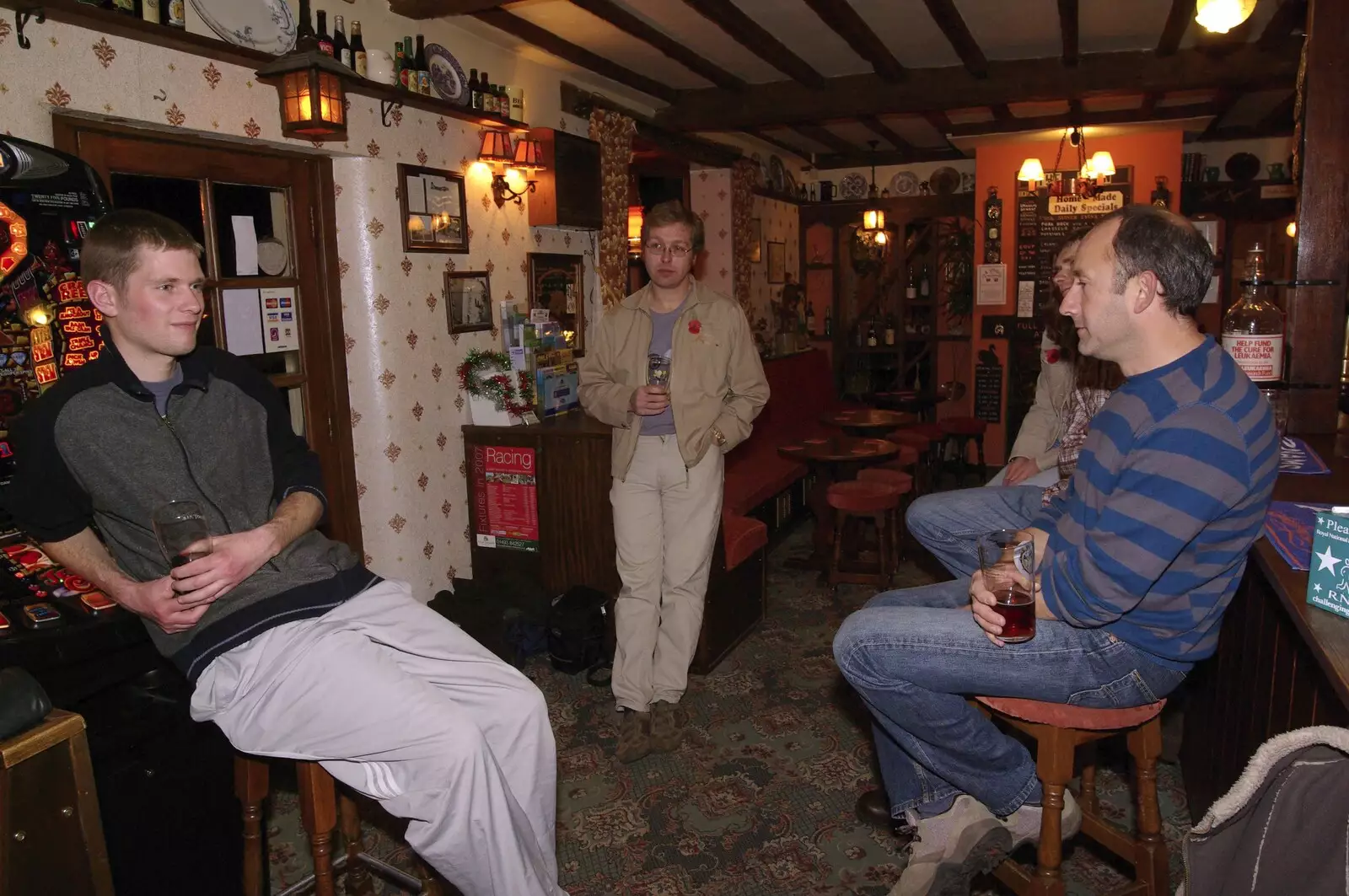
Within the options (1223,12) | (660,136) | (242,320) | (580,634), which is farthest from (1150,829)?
(660,136)

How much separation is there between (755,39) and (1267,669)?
14.9 feet

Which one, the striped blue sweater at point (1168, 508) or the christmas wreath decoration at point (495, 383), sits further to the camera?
the christmas wreath decoration at point (495, 383)

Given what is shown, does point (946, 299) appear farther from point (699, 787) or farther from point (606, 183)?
point (699, 787)

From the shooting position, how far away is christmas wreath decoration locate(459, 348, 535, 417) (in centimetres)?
466

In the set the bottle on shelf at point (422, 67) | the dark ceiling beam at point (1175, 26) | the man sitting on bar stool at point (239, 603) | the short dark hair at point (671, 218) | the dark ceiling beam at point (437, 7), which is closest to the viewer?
the man sitting on bar stool at point (239, 603)

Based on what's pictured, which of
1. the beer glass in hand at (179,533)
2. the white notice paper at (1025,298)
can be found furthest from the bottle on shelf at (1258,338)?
the white notice paper at (1025,298)

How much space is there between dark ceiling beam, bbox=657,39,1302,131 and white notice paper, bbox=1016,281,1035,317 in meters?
2.31

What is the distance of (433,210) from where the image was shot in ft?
14.7

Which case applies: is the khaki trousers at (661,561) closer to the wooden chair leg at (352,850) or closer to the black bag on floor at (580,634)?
the black bag on floor at (580,634)

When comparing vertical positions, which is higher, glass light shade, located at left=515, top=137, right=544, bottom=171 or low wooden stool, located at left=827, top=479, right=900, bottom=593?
glass light shade, located at left=515, top=137, right=544, bottom=171

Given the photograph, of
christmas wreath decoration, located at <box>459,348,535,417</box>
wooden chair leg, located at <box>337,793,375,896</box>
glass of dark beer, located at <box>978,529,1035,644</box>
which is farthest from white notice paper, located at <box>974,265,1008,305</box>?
wooden chair leg, located at <box>337,793,375,896</box>

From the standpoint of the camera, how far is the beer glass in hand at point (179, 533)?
175 centimetres

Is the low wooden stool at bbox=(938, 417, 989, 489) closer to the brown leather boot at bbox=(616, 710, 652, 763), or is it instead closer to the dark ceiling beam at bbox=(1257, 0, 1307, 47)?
the dark ceiling beam at bbox=(1257, 0, 1307, 47)

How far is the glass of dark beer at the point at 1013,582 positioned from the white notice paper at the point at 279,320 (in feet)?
10.2
